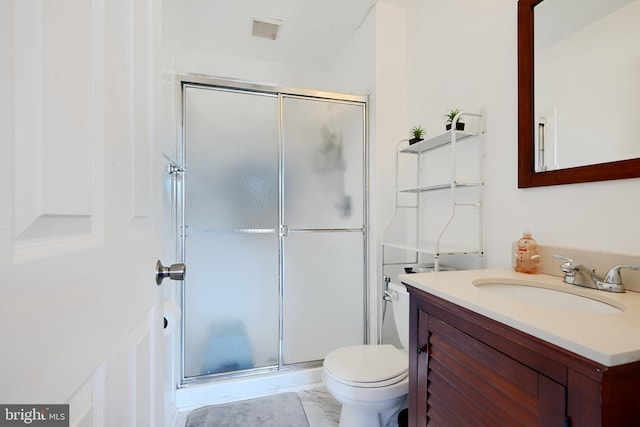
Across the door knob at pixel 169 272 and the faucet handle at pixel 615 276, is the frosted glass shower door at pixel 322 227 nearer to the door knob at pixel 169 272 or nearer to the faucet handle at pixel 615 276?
the door knob at pixel 169 272

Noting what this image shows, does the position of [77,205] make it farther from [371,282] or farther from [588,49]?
[371,282]

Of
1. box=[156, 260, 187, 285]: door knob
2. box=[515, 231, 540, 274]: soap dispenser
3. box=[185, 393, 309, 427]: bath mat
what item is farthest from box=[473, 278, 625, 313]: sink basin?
box=[185, 393, 309, 427]: bath mat

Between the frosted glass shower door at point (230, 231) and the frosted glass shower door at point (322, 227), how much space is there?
0.39 feet

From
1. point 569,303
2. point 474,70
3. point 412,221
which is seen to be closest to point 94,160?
point 569,303

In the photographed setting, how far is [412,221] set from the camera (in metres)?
1.98

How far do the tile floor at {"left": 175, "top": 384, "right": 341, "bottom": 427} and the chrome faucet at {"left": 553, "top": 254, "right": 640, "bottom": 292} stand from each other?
137 cm

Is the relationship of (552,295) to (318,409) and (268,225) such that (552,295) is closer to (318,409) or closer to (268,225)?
(318,409)

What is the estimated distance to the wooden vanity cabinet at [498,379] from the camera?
1.66ft

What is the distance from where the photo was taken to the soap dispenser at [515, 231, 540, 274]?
1.12 meters

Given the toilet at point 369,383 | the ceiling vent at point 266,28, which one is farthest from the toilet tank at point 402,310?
the ceiling vent at point 266,28

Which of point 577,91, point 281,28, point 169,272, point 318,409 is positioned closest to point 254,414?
point 318,409

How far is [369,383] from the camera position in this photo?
4.01ft

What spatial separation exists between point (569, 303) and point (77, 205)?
1.30 meters

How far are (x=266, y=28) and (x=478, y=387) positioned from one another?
257 cm
